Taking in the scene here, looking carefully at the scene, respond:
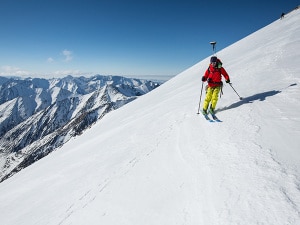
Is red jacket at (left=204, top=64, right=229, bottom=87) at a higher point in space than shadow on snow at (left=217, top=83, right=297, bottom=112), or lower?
higher

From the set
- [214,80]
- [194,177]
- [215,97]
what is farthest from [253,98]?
[194,177]

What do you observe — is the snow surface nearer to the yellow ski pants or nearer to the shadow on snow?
the shadow on snow

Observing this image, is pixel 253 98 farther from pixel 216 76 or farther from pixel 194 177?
pixel 194 177

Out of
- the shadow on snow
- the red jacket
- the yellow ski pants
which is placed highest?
the red jacket

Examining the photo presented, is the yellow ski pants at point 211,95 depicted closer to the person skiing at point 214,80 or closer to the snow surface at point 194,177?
the person skiing at point 214,80

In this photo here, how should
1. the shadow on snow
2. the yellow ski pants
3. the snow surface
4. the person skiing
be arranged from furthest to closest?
the person skiing, the yellow ski pants, the shadow on snow, the snow surface

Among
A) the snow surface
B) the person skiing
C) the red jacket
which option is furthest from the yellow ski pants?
the snow surface

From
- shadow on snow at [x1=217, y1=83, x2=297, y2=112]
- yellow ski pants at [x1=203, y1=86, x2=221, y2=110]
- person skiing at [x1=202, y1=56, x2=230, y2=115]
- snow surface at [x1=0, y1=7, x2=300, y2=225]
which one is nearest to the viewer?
snow surface at [x1=0, y1=7, x2=300, y2=225]

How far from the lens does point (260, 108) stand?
8797mm

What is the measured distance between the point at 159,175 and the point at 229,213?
2445 millimetres

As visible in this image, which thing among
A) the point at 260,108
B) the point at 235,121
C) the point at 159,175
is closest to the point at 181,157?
the point at 159,175

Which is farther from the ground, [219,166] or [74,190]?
[219,166]

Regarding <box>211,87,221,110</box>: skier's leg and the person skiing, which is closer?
<box>211,87,221,110</box>: skier's leg

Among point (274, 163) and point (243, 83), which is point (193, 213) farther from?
point (243, 83)
